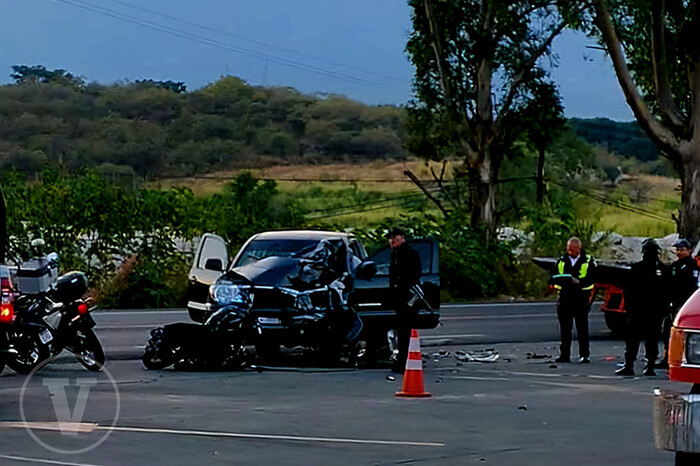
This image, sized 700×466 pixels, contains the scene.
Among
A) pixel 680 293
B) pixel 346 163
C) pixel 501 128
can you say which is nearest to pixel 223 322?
pixel 680 293

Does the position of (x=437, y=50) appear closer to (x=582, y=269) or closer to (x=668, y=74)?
(x=668, y=74)

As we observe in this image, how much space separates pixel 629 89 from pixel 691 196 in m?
3.01

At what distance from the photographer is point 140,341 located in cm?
2162

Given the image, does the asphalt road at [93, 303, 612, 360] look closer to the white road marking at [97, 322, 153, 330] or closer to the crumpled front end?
the white road marking at [97, 322, 153, 330]

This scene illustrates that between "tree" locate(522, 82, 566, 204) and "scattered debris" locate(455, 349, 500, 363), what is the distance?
23.0m

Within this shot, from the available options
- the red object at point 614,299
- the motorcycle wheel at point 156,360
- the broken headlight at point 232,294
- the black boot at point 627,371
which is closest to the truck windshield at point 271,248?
the broken headlight at point 232,294

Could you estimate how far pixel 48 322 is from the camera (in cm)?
1706

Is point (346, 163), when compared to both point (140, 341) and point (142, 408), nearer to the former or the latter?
point (140, 341)

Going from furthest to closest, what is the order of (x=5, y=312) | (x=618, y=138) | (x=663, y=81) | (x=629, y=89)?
(x=618, y=138) < (x=663, y=81) < (x=629, y=89) < (x=5, y=312)

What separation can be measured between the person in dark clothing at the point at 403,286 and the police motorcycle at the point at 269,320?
1308mm

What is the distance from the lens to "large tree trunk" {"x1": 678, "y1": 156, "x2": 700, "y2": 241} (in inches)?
1288

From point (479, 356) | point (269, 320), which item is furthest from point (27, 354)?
point (479, 356)

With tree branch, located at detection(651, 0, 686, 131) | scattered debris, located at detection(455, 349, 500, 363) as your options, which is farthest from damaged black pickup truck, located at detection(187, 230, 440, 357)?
tree branch, located at detection(651, 0, 686, 131)

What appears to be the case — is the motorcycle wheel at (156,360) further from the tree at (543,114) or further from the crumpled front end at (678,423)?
the tree at (543,114)
